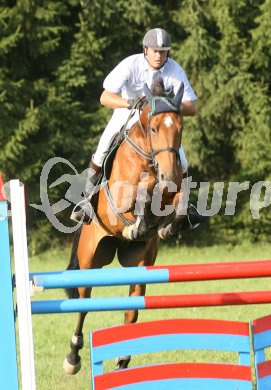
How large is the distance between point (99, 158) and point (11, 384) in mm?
3116

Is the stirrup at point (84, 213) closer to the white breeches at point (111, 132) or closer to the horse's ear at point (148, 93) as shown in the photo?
the white breeches at point (111, 132)

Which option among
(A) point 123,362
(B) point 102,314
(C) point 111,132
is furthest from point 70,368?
(B) point 102,314

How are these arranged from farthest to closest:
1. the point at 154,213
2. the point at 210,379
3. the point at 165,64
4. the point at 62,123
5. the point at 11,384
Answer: the point at 62,123
the point at 165,64
the point at 154,213
the point at 210,379
the point at 11,384

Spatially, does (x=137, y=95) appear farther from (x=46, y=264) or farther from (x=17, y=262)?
(x=46, y=264)

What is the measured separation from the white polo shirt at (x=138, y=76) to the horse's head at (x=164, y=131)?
0.47 m

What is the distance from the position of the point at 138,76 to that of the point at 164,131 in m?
0.88

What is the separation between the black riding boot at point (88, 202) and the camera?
21.4ft

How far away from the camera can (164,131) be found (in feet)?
19.3

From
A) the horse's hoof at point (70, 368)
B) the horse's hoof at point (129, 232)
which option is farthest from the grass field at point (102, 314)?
the horse's hoof at point (129, 232)

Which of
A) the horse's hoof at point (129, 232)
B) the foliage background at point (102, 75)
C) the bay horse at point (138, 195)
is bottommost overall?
the horse's hoof at point (129, 232)

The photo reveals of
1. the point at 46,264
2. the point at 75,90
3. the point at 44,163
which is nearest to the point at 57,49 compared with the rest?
the point at 75,90

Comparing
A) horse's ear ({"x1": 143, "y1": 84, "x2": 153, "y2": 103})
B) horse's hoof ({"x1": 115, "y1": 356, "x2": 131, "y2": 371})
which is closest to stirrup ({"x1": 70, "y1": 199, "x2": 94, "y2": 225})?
horse's ear ({"x1": 143, "y1": 84, "x2": 153, "y2": 103})

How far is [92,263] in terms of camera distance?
6676 millimetres

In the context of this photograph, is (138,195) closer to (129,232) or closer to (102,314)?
(129,232)
